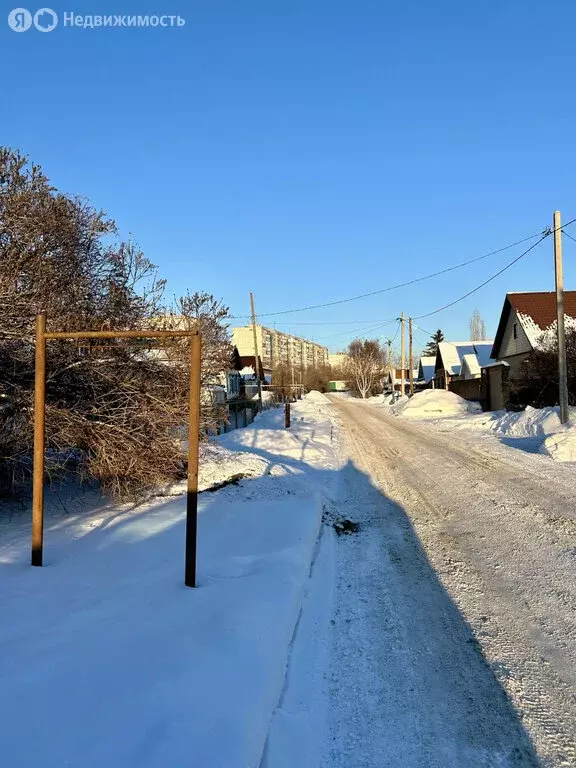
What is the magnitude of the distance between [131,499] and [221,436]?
882 cm

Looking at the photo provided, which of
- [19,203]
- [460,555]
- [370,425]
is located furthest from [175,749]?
[370,425]

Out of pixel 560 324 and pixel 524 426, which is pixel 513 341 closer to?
pixel 524 426

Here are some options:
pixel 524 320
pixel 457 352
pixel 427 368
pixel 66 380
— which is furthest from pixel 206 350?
pixel 427 368

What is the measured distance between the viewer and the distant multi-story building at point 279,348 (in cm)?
11206

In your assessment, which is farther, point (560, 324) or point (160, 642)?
point (560, 324)

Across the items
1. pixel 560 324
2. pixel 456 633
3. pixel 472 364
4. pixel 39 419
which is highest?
pixel 472 364

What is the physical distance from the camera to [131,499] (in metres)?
7.75

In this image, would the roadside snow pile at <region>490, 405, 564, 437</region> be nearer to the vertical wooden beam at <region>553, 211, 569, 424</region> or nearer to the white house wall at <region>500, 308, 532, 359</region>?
the vertical wooden beam at <region>553, 211, 569, 424</region>

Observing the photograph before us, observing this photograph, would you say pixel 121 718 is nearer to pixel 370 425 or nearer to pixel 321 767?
pixel 321 767

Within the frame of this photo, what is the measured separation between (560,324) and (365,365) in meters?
58.3

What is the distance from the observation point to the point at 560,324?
1505 cm

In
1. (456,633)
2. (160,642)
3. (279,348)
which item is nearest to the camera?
(160,642)

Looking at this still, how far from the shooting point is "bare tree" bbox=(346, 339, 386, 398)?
73.0 meters

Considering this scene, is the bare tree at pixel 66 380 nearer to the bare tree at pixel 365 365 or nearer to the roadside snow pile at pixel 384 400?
the roadside snow pile at pixel 384 400
